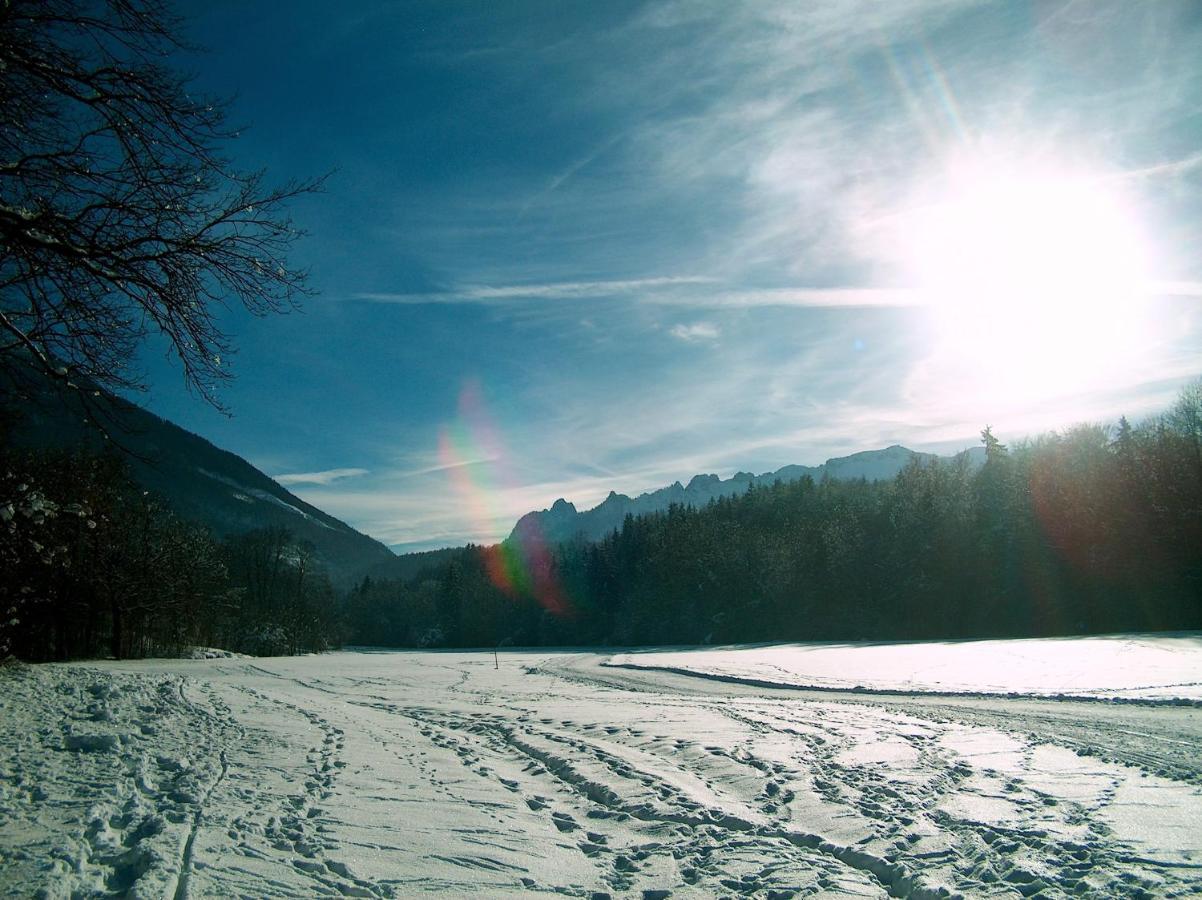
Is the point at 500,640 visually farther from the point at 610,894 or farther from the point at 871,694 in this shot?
the point at 610,894

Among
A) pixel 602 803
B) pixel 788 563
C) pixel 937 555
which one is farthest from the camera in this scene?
pixel 788 563

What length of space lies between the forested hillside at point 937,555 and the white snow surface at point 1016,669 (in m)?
16.3

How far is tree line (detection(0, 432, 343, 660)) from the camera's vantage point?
21.5 meters

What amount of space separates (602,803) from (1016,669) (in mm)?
16907

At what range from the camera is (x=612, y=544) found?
297 ft

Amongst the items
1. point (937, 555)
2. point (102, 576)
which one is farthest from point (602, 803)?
point (937, 555)

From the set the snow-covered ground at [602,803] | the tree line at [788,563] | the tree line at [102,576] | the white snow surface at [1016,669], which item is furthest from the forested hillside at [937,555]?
the tree line at [102,576]

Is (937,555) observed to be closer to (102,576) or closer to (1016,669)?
(1016,669)

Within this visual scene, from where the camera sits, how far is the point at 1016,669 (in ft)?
63.1

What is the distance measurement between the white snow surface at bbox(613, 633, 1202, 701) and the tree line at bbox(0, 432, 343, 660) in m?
17.2

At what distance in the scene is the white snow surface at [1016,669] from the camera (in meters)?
14.7

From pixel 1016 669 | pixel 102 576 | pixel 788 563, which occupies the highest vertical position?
pixel 788 563

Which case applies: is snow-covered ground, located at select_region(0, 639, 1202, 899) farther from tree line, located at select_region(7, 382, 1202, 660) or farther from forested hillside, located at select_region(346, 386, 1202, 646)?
forested hillside, located at select_region(346, 386, 1202, 646)

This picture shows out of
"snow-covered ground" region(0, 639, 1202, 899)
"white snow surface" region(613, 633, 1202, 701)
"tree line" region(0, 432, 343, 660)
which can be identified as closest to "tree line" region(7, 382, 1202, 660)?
"tree line" region(0, 432, 343, 660)
